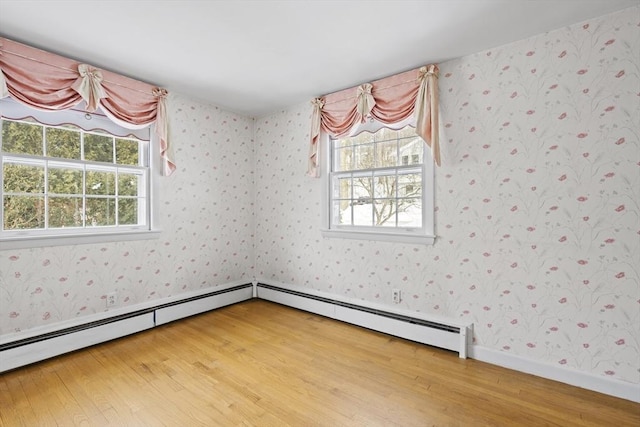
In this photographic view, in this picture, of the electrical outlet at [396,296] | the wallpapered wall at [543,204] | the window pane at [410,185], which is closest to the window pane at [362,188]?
the window pane at [410,185]

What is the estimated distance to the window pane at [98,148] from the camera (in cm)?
Answer: 286

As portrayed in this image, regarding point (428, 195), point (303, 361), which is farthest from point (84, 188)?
point (428, 195)

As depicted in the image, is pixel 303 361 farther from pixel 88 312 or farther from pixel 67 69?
pixel 67 69

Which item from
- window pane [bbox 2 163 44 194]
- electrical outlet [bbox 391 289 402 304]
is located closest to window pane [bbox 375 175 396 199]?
electrical outlet [bbox 391 289 402 304]

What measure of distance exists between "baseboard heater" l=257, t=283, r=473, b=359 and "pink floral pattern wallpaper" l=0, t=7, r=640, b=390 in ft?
0.42

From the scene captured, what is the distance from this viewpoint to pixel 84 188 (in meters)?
2.84

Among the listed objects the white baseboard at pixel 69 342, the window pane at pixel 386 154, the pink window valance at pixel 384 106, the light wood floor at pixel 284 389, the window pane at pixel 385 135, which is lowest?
the light wood floor at pixel 284 389

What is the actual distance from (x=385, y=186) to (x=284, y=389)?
2.09 m

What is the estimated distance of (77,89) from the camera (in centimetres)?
258

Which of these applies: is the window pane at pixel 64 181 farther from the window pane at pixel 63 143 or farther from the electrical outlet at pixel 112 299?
the electrical outlet at pixel 112 299

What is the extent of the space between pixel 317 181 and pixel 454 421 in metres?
2.61

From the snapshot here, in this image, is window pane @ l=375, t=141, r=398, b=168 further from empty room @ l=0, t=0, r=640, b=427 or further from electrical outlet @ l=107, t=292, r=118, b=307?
electrical outlet @ l=107, t=292, r=118, b=307

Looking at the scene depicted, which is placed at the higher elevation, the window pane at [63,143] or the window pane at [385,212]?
the window pane at [63,143]

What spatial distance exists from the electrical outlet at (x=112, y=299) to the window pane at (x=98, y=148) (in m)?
1.31
